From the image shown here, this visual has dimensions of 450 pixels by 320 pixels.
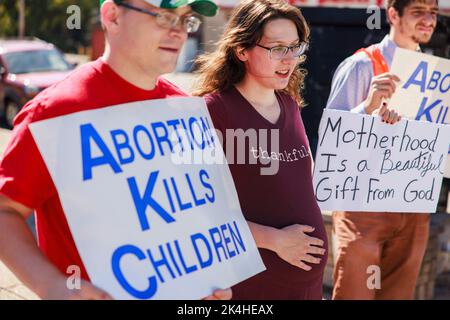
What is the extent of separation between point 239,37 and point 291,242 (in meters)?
0.80

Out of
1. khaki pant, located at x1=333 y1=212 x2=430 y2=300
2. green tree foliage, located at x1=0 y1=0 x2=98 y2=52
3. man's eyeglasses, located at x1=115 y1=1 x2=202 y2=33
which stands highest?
man's eyeglasses, located at x1=115 y1=1 x2=202 y2=33

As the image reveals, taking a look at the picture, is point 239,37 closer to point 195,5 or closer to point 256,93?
point 256,93

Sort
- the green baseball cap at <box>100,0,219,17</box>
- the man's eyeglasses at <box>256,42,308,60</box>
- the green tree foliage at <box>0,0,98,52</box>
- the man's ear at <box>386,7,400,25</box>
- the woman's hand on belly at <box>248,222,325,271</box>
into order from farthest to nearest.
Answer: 1. the green tree foliage at <box>0,0,98,52</box>
2. the man's ear at <box>386,7,400,25</box>
3. the man's eyeglasses at <box>256,42,308,60</box>
4. the woman's hand on belly at <box>248,222,325,271</box>
5. the green baseball cap at <box>100,0,219,17</box>

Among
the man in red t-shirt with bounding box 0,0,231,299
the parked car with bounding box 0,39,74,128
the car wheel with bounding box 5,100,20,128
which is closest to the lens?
the man in red t-shirt with bounding box 0,0,231,299

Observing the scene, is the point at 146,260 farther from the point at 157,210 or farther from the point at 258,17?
the point at 258,17

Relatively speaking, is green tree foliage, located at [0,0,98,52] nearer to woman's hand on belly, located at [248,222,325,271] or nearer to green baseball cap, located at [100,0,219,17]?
woman's hand on belly, located at [248,222,325,271]

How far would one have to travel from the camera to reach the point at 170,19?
74.1 inches

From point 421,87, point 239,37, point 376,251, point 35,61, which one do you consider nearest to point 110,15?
point 239,37

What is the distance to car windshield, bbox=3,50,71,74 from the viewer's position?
12.3 m

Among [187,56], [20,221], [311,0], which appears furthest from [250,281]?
[187,56]

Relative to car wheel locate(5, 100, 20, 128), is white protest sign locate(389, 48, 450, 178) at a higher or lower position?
higher

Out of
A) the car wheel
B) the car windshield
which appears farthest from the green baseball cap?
the car windshield

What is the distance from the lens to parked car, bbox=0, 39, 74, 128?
11.8 m

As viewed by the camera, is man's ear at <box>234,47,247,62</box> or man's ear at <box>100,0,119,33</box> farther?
man's ear at <box>234,47,247,62</box>
